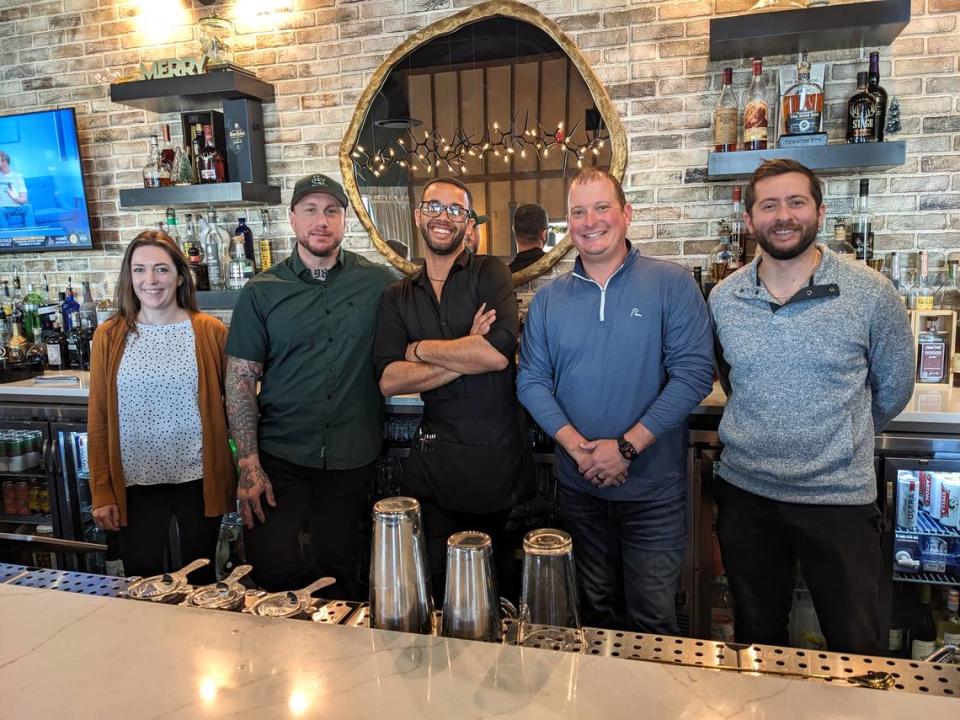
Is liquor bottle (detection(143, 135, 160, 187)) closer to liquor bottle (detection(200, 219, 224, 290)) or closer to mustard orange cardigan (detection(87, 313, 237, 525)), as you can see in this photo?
liquor bottle (detection(200, 219, 224, 290))

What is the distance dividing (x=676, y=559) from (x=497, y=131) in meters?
2.04

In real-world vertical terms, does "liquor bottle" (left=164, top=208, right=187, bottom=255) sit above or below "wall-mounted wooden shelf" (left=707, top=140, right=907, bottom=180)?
below

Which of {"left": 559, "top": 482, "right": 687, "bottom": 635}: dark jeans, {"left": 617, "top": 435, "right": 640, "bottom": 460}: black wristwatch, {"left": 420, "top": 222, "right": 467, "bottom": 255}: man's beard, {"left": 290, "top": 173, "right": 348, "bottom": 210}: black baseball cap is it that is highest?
{"left": 290, "top": 173, "right": 348, "bottom": 210}: black baseball cap

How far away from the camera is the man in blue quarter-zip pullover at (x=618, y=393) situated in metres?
1.99

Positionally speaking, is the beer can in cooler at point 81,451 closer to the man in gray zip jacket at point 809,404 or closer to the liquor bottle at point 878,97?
the man in gray zip jacket at point 809,404

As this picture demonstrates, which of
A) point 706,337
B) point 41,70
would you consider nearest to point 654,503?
point 706,337

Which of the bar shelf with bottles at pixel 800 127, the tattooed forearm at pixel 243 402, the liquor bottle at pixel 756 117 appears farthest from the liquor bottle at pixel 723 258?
the tattooed forearm at pixel 243 402

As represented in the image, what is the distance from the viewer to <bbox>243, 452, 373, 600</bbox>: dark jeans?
2.38 metres

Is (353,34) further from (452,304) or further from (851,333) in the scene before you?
(851,333)

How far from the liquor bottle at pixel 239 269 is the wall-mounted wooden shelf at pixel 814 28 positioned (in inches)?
90.8

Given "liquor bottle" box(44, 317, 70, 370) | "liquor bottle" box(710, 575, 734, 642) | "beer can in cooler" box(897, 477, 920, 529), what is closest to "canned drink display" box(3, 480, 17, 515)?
"liquor bottle" box(44, 317, 70, 370)

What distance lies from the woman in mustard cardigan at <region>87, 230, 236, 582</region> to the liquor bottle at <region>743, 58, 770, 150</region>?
212 cm

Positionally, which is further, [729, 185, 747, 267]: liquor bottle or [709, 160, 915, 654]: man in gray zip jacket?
[729, 185, 747, 267]: liquor bottle

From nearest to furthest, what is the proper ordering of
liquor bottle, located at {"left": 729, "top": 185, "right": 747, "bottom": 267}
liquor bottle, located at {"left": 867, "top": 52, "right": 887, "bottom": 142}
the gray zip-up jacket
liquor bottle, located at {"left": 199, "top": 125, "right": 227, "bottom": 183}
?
the gray zip-up jacket
liquor bottle, located at {"left": 867, "top": 52, "right": 887, "bottom": 142}
liquor bottle, located at {"left": 729, "top": 185, "right": 747, "bottom": 267}
liquor bottle, located at {"left": 199, "top": 125, "right": 227, "bottom": 183}
